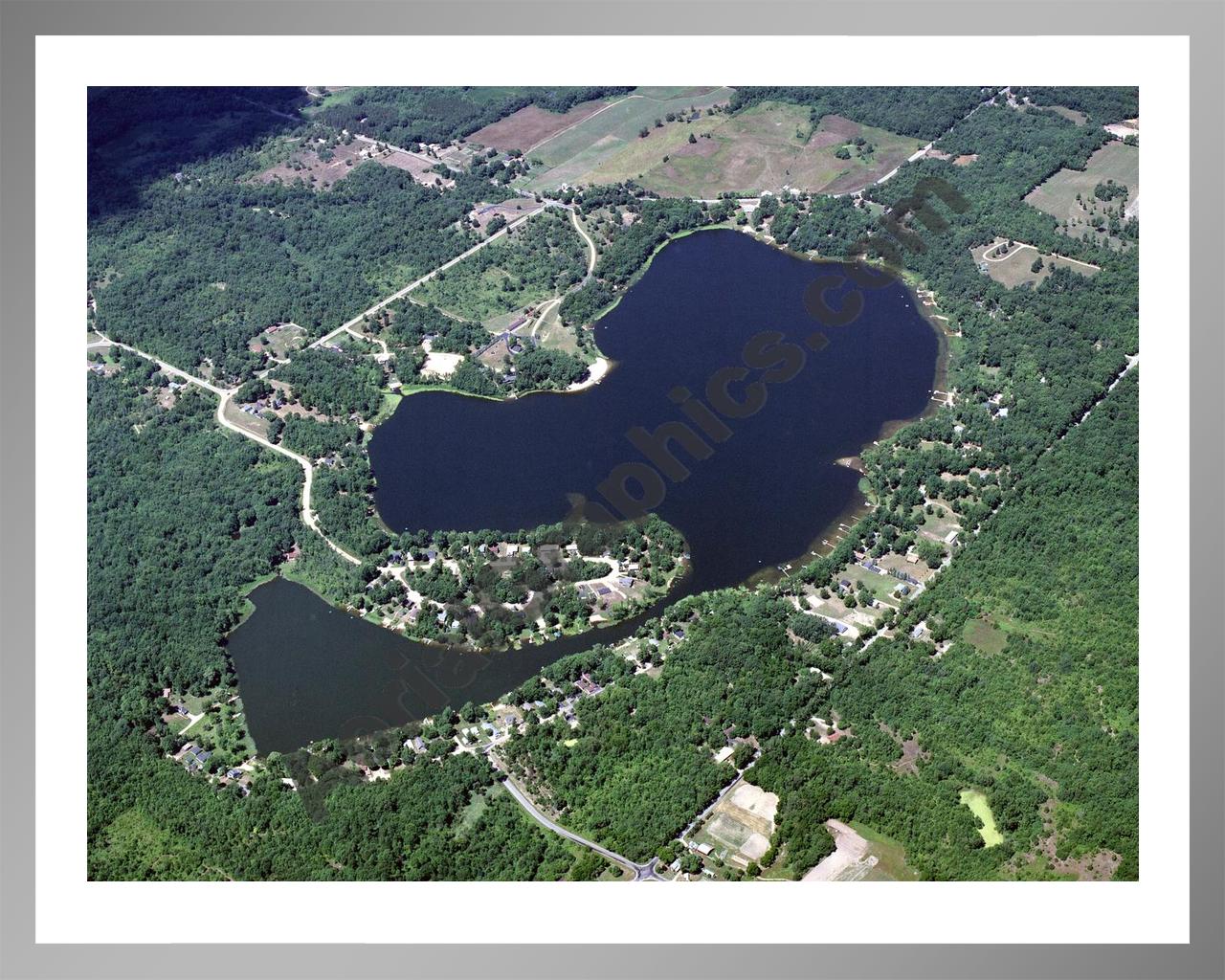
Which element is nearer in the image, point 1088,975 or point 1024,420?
point 1088,975

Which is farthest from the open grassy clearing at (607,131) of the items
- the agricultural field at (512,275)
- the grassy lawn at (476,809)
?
the grassy lawn at (476,809)

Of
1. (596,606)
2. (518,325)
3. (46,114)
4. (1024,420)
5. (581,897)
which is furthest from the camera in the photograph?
(518,325)

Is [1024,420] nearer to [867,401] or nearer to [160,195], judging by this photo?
[867,401]

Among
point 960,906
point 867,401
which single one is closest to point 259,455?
point 867,401

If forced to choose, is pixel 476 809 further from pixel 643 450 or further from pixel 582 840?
pixel 643 450

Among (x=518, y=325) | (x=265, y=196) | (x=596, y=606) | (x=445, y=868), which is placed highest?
(x=265, y=196)

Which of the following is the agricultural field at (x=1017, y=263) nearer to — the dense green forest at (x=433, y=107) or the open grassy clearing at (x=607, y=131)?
the open grassy clearing at (x=607, y=131)

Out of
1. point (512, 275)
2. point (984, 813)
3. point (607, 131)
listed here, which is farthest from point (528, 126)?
point (984, 813)
